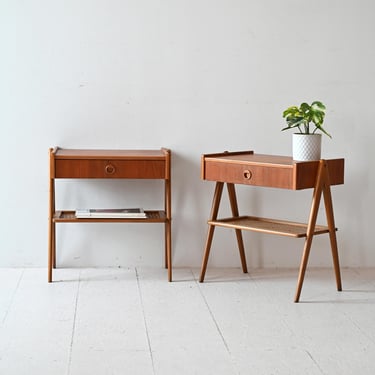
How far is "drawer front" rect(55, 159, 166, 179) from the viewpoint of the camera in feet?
13.4

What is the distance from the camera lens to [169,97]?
176 inches

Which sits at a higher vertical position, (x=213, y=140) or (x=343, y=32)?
(x=343, y=32)

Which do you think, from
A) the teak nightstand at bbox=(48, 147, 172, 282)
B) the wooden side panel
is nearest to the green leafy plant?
the wooden side panel

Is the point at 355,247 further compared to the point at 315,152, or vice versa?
the point at 355,247

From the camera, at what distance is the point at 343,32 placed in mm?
4469

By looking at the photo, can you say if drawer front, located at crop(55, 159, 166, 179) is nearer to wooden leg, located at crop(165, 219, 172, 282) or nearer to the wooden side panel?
wooden leg, located at crop(165, 219, 172, 282)

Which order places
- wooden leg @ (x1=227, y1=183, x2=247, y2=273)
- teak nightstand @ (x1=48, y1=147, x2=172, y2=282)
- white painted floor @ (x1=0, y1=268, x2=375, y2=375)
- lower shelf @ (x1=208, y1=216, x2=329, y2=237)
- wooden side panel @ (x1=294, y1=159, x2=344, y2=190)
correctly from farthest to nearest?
wooden leg @ (x1=227, y1=183, x2=247, y2=273) → teak nightstand @ (x1=48, y1=147, x2=172, y2=282) → lower shelf @ (x1=208, y1=216, x2=329, y2=237) → wooden side panel @ (x1=294, y1=159, x2=344, y2=190) → white painted floor @ (x1=0, y1=268, x2=375, y2=375)

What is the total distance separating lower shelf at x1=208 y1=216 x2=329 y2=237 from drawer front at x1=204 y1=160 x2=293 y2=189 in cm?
23

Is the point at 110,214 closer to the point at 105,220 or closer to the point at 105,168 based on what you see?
the point at 105,220

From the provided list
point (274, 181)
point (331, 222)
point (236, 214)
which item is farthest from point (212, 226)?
point (331, 222)

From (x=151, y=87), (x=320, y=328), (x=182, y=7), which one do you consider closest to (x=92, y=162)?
(x=151, y=87)

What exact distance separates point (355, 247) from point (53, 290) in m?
1.77

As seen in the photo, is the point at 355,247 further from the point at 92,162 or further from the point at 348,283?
the point at 92,162

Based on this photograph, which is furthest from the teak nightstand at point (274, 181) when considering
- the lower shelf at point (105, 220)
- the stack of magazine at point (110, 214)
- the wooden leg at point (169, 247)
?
the stack of magazine at point (110, 214)
